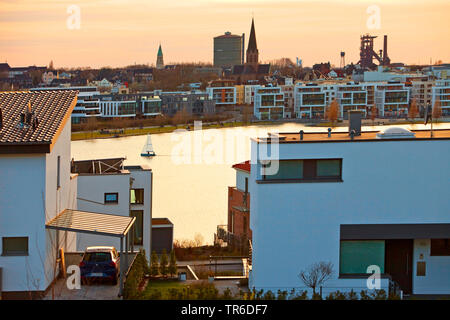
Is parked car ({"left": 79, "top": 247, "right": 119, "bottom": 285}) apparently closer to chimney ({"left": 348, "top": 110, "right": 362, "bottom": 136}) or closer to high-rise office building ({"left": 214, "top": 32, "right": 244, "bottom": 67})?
chimney ({"left": 348, "top": 110, "right": 362, "bottom": 136})

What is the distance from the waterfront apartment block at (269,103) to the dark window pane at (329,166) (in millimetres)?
25095

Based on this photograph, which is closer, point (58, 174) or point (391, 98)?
point (58, 174)

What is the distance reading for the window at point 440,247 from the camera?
380 centimetres

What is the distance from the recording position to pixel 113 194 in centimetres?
523

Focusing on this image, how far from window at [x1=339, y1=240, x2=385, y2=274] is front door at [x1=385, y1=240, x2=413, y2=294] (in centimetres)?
4

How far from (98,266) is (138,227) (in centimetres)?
241

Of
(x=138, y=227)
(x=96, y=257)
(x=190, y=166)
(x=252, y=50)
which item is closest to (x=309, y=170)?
(x=96, y=257)

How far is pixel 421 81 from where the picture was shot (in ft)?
114

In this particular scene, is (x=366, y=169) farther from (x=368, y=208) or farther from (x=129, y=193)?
(x=129, y=193)

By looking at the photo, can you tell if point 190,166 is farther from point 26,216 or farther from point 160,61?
point 160,61

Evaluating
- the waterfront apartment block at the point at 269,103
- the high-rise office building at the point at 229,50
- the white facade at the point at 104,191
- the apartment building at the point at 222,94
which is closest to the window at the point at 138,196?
the white facade at the point at 104,191

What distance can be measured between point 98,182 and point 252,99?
89.4ft

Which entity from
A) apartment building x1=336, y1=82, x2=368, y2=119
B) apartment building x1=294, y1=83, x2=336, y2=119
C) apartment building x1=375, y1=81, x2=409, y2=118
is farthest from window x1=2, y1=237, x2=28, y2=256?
apartment building x1=375, y1=81, x2=409, y2=118

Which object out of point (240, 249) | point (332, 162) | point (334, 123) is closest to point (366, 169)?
point (332, 162)
